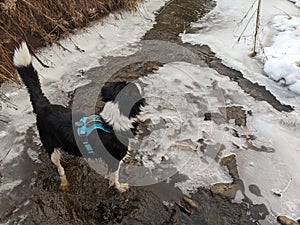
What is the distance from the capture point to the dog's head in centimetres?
214

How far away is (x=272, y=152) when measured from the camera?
314cm

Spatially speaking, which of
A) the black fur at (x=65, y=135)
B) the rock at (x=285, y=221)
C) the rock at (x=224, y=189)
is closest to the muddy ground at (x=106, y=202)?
the rock at (x=224, y=189)

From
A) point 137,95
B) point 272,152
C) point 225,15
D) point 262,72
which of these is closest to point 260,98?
point 262,72

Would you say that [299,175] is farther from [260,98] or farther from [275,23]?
[275,23]

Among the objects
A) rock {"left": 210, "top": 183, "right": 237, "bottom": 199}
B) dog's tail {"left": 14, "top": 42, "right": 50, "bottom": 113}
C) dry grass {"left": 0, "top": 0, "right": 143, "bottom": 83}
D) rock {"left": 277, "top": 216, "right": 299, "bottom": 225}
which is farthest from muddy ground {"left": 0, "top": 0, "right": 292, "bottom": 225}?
dry grass {"left": 0, "top": 0, "right": 143, "bottom": 83}

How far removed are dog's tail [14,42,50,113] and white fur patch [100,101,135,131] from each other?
0.73m

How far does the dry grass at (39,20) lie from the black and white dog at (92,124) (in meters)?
1.46

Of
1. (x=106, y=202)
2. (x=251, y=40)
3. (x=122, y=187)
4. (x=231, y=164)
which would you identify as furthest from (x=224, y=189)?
(x=251, y=40)

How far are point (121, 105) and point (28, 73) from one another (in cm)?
101

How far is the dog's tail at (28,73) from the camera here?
2516mm

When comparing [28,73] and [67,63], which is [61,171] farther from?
[67,63]

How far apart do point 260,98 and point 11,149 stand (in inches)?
123

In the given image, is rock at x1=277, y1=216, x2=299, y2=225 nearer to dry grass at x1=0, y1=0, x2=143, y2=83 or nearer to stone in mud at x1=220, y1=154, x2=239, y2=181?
stone in mud at x1=220, y1=154, x2=239, y2=181

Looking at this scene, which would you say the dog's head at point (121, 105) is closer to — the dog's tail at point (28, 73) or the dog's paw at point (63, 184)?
the dog's tail at point (28, 73)
